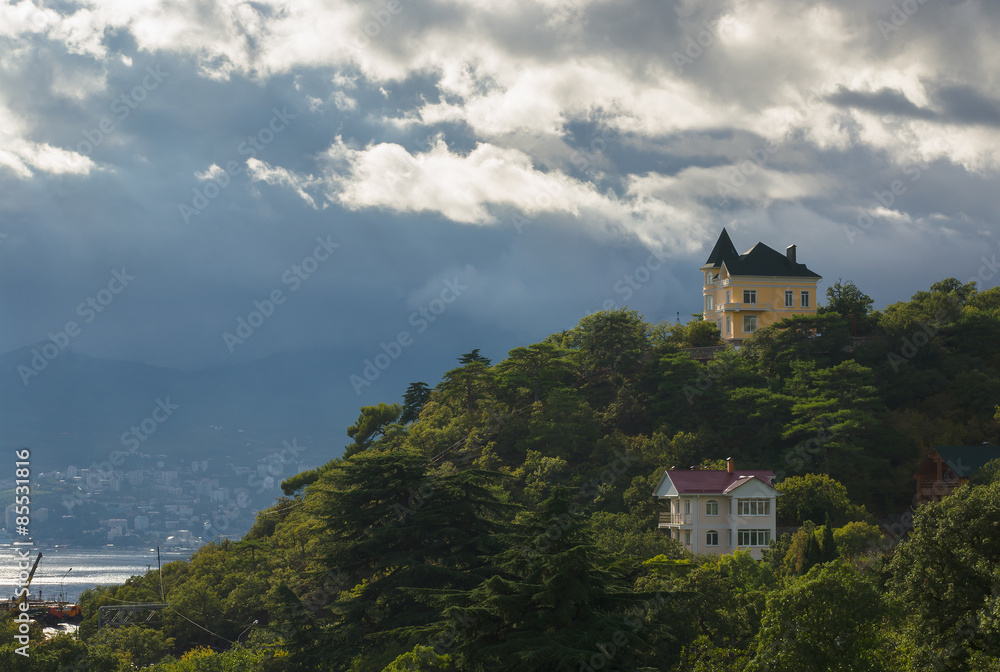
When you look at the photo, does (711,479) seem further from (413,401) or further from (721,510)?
(413,401)

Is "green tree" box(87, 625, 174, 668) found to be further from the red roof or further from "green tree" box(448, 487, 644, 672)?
"green tree" box(448, 487, 644, 672)

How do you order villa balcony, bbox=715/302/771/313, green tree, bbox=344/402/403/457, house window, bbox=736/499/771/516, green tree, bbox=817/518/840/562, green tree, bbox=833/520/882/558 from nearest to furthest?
green tree, bbox=817/518/840/562 < green tree, bbox=833/520/882/558 < house window, bbox=736/499/771/516 < villa balcony, bbox=715/302/771/313 < green tree, bbox=344/402/403/457

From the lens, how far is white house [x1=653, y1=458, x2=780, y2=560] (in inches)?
1841

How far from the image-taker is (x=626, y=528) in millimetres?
46688

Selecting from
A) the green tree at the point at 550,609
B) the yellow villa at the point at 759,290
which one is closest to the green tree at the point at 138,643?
the green tree at the point at 550,609

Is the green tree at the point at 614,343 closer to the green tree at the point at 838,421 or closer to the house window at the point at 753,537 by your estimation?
the green tree at the point at 838,421

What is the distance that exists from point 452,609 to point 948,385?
4692 centimetres

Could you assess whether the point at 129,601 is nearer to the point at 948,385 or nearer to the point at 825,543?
the point at 825,543

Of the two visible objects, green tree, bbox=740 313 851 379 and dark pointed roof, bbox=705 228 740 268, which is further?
dark pointed roof, bbox=705 228 740 268

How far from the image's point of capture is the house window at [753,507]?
4684cm

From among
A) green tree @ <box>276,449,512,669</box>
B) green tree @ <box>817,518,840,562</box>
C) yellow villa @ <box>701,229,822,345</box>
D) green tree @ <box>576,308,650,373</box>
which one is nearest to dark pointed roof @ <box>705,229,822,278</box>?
yellow villa @ <box>701,229,822,345</box>

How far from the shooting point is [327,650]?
32531mm

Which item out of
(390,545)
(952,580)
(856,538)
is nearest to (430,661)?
(390,545)

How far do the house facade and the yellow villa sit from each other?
20625mm
